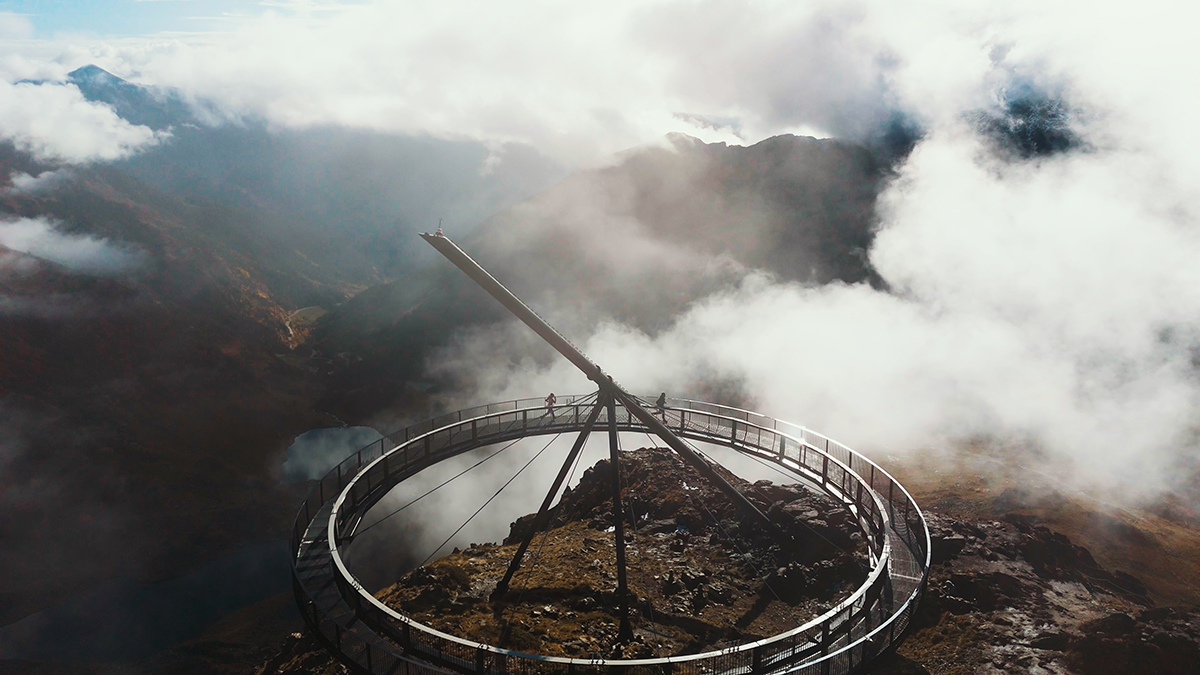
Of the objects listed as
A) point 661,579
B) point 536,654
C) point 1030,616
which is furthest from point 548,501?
point 1030,616

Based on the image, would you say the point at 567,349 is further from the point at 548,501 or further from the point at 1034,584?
the point at 1034,584

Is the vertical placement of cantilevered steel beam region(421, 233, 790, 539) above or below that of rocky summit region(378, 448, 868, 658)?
above

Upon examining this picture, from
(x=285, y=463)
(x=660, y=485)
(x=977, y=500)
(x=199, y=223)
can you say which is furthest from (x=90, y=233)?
(x=977, y=500)

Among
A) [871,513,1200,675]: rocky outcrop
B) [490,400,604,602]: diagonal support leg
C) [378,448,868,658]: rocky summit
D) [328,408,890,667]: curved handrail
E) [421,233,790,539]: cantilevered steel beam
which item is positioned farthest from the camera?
[490,400,604,602]: diagonal support leg

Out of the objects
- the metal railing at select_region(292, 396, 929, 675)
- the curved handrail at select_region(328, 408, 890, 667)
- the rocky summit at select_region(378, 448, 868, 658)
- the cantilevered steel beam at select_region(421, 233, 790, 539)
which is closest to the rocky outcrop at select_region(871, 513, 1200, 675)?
the metal railing at select_region(292, 396, 929, 675)

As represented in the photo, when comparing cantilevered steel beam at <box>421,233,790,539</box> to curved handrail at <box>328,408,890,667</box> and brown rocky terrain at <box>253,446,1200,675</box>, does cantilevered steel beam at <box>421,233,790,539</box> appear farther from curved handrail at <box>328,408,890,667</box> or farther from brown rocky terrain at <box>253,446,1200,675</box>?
curved handrail at <box>328,408,890,667</box>

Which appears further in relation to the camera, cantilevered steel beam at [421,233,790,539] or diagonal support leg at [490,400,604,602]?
diagonal support leg at [490,400,604,602]

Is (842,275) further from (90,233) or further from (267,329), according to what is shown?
(90,233)

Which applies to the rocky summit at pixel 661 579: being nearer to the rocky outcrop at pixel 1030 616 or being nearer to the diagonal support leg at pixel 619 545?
the diagonal support leg at pixel 619 545
